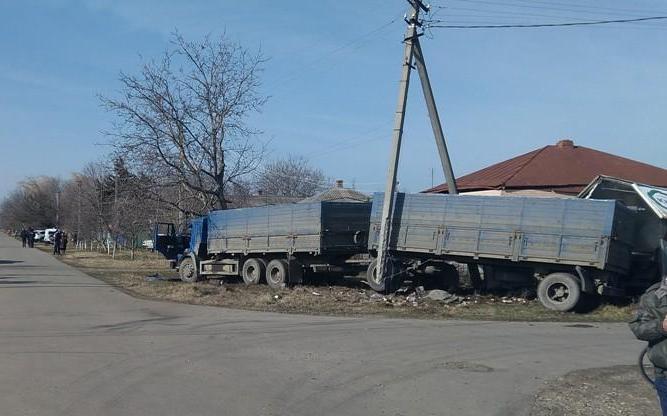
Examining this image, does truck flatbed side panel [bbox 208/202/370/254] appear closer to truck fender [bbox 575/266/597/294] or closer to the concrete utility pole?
the concrete utility pole

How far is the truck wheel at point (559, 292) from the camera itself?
1636cm

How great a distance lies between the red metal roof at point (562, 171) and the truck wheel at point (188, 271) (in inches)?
491

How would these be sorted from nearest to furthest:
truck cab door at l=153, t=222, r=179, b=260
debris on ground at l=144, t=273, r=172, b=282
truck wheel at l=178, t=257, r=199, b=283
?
truck wheel at l=178, t=257, r=199, b=283 → debris on ground at l=144, t=273, r=172, b=282 → truck cab door at l=153, t=222, r=179, b=260

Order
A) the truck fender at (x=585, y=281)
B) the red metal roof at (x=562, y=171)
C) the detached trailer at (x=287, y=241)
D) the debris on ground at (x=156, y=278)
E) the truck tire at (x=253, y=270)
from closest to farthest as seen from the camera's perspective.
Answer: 1. the truck fender at (x=585, y=281)
2. the detached trailer at (x=287, y=241)
3. the truck tire at (x=253, y=270)
4. the debris on ground at (x=156, y=278)
5. the red metal roof at (x=562, y=171)

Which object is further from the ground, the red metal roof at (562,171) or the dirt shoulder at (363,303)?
the red metal roof at (562,171)

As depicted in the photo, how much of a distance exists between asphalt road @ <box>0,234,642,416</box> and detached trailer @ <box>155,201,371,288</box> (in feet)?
20.1

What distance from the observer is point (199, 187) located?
29.4 meters

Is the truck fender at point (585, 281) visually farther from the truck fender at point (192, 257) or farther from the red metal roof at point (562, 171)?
the truck fender at point (192, 257)

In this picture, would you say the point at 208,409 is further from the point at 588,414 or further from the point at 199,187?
the point at 199,187

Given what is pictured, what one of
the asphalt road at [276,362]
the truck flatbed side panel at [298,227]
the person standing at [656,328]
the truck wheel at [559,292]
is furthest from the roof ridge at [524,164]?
the person standing at [656,328]

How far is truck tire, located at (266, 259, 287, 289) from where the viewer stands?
2177cm

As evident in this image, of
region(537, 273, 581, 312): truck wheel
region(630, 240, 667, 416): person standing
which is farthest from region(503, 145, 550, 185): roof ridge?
region(630, 240, 667, 416): person standing

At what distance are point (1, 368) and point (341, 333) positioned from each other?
565 centimetres

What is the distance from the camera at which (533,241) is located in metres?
17.0
